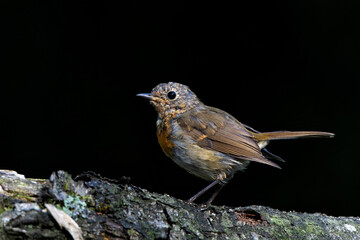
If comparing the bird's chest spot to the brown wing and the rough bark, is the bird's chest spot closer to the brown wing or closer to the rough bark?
the brown wing

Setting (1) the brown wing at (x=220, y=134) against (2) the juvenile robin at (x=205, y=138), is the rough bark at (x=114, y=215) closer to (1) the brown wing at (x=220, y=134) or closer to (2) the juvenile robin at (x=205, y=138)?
(2) the juvenile robin at (x=205, y=138)

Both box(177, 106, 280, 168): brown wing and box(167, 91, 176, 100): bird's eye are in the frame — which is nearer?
box(177, 106, 280, 168): brown wing

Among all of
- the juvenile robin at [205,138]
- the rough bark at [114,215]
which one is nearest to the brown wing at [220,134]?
the juvenile robin at [205,138]

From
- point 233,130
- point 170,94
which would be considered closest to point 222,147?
point 233,130

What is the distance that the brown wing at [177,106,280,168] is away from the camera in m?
3.33

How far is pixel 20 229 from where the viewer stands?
173 cm

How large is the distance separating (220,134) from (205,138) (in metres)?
0.14

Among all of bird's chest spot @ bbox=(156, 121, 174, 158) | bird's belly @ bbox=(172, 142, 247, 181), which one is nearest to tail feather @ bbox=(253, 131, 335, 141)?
bird's belly @ bbox=(172, 142, 247, 181)

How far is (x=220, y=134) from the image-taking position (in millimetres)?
3475

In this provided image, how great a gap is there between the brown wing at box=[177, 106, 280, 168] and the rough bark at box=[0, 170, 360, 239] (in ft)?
2.80

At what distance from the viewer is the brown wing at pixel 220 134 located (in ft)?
10.9

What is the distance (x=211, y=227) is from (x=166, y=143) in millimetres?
1265

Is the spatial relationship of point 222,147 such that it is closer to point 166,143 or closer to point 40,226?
point 166,143

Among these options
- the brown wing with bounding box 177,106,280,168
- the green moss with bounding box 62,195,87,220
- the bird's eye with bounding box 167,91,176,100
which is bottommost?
the green moss with bounding box 62,195,87,220
